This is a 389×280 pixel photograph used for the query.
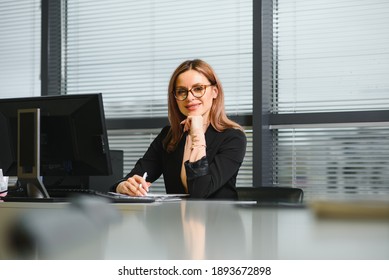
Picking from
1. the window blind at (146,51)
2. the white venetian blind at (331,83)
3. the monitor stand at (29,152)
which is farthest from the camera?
the window blind at (146,51)

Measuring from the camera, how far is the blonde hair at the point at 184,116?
2.38m

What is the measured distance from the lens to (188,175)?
2.10m

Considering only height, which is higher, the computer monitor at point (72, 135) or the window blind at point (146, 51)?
the window blind at point (146, 51)

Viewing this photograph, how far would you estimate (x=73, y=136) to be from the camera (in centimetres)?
183

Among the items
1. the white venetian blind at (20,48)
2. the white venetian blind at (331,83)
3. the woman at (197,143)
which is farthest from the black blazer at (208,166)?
the white venetian blind at (20,48)

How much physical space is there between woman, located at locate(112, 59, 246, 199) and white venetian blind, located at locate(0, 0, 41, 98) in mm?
2181

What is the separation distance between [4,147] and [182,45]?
2124mm

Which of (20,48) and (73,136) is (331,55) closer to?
(73,136)

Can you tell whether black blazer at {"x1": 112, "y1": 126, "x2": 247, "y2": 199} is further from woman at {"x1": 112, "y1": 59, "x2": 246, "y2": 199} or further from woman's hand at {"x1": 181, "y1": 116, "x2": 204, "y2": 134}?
woman's hand at {"x1": 181, "y1": 116, "x2": 204, "y2": 134}

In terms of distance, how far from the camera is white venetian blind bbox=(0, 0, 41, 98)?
426 centimetres

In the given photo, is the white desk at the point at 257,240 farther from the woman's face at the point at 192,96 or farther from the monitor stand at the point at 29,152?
the woman's face at the point at 192,96

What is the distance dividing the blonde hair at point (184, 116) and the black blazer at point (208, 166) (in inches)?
1.3
